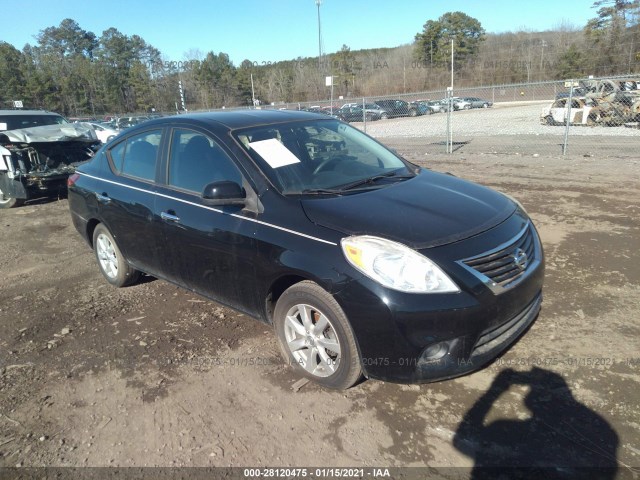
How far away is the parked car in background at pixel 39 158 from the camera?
8.41 meters

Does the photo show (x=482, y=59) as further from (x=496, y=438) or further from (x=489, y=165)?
(x=496, y=438)

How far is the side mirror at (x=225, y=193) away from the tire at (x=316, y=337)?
73cm

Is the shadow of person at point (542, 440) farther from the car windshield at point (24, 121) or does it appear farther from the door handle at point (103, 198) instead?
the car windshield at point (24, 121)

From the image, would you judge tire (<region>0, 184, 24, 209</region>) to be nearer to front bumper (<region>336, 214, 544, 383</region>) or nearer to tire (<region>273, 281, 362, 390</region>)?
tire (<region>273, 281, 362, 390</region>)

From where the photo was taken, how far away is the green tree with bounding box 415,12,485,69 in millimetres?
74875

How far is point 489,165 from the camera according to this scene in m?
10.6

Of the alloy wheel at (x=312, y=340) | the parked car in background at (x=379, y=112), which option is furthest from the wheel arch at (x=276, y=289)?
the parked car in background at (x=379, y=112)

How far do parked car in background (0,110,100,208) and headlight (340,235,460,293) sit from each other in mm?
8239

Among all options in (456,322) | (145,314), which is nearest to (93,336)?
(145,314)

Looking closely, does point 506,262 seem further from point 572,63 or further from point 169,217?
point 572,63

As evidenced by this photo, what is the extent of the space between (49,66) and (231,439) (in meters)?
70.0

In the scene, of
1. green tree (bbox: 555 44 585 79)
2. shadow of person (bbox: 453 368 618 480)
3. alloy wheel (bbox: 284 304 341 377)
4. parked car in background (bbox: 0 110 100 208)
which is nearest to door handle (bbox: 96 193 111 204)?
alloy wheel (bbox: 284 304 341 377)

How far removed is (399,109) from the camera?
33.9 m

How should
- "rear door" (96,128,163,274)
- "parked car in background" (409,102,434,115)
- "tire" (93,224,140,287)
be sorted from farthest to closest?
"parked car in background" (409,102,434,115)
"tire" (93,224,140,287)
"rear door" (96,128,163,274)
